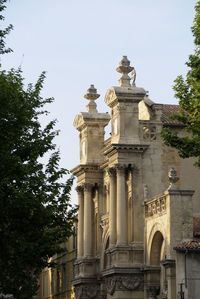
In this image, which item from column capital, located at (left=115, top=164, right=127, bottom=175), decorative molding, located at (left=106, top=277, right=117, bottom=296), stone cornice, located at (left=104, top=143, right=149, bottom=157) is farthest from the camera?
column capital, located at (left=115, top=164, right=127, bottom=175)

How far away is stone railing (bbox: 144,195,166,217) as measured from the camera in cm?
4851

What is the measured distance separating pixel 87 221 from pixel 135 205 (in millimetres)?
8923

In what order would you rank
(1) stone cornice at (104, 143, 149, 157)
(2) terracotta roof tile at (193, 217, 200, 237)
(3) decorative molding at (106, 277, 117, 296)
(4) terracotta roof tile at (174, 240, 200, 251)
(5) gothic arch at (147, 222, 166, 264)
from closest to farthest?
(4) terracotta roof tile at (174, 240, 200, 251), (2) terracotta roof tile at (193, 217, 200, 237), (5) gothic arch at (147, 222, 166, 264), (3) decorative molding at (106, 277, 117, 296), (1) stone cornice at (104, 143, 149, 157)

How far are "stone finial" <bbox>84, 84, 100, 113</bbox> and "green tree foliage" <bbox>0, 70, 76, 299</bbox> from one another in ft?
104

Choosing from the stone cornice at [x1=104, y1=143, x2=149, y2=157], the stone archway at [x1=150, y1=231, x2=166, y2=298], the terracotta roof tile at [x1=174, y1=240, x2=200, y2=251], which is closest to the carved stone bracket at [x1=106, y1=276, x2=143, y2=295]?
the stone archway at [x1=150, y1=231, x2=166, y2=298]

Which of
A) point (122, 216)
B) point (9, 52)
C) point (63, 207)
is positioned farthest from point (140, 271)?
point (9, 52)

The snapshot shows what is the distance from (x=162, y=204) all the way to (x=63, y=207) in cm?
1722

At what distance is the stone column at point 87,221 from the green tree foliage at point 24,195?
28.8 metres

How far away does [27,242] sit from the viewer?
30297 mm

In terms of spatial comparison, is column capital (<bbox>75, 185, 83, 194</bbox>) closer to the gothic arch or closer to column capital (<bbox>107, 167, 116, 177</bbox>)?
column capital (<bbox>107, 167, 116, 177</bbox>)

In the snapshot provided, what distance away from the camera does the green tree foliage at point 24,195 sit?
99.1 ft

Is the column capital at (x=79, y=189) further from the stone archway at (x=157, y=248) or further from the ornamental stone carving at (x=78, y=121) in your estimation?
the stone archway at (x=157, y=248)

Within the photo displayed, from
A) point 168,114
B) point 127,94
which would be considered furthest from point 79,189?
point 127,94

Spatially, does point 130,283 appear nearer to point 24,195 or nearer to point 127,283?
point 127,283
